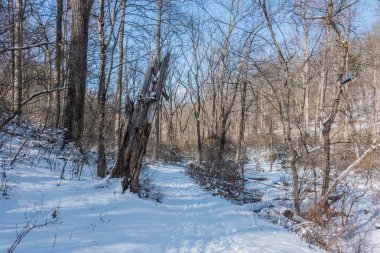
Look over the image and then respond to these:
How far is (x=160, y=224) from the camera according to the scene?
5500 millimetres

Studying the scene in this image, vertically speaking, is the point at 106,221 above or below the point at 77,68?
below

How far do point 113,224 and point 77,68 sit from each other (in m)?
5.21

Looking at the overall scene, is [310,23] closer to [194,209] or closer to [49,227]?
[194,209]

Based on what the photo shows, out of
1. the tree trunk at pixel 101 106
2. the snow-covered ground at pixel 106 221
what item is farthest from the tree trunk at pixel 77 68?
the snow-covered ground at pixel 106 221

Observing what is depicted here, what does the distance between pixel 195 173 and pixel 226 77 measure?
6.39m

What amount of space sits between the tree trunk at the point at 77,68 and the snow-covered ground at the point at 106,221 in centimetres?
173

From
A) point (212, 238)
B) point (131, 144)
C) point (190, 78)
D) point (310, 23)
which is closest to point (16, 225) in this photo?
point (212, 238)

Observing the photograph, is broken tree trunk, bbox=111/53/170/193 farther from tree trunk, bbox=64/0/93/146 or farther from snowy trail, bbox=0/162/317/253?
tree trunk, bbox=64/0/93/146

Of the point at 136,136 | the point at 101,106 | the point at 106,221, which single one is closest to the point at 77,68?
the point at 101,106

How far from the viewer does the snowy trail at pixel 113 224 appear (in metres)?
3.94

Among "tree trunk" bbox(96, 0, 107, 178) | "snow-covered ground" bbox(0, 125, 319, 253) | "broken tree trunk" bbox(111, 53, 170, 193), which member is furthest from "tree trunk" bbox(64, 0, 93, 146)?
"broken tree trunk" bbox(111, 53, 170, 193)

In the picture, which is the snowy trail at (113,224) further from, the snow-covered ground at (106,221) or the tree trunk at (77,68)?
the tree trunk at (77,68)

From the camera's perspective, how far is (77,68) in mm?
8711

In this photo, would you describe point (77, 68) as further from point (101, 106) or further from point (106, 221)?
point (106, 221)
